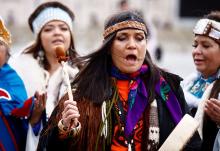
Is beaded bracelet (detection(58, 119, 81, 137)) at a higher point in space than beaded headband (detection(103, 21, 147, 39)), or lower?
lower

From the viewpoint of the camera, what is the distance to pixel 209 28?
4656mm

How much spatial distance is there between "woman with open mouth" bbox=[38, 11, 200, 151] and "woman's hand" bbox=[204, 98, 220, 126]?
188mm

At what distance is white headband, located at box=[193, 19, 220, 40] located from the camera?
464 centimetres

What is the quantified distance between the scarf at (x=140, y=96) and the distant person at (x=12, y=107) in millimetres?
859

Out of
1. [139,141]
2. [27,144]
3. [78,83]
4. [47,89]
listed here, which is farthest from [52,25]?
[139,141]

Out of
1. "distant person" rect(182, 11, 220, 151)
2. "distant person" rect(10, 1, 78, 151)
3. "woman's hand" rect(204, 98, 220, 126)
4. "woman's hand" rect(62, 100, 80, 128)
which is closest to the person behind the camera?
"woman's hand" rect(62, 100, 80, 128)

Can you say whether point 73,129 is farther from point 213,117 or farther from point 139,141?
point 213,117

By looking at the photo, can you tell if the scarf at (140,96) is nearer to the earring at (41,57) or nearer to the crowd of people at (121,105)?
the crowd of people at (121,105)

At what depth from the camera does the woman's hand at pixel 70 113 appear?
12.2 ft

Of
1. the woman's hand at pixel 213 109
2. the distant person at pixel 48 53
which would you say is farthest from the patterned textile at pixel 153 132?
the distant person at pixel 48 53

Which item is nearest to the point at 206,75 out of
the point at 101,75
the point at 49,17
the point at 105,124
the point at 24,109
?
the point at 101,75

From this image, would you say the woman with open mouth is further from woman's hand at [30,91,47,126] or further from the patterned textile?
woman's hand at [30,91,47,126]

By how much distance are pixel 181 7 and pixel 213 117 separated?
31633mm

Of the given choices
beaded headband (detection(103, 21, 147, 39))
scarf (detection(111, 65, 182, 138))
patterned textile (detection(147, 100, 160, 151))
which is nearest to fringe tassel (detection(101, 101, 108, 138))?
scarf (detection(111, 65, 182, 138))
